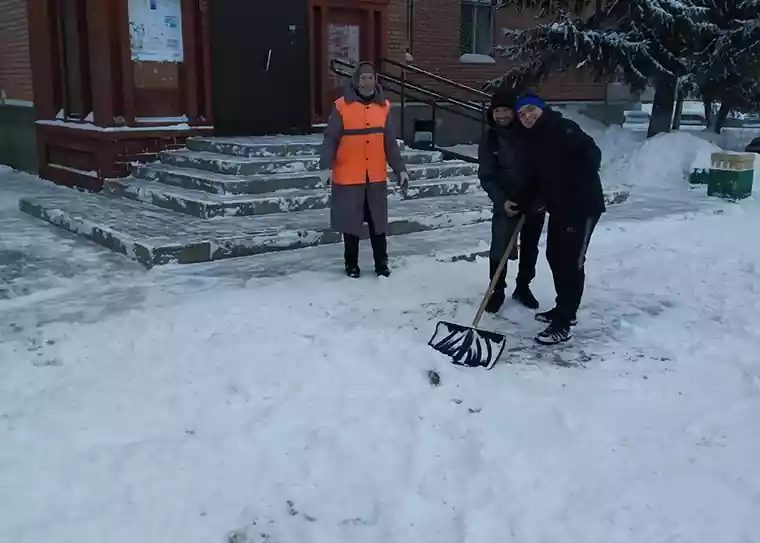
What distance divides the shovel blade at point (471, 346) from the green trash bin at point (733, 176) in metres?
7.01

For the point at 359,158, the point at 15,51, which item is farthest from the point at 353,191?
the point at 15,51

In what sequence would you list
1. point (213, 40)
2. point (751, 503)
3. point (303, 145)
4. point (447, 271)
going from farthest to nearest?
point (213, 40) < point (303, 145) < point (447, 271) < point (751, 503)

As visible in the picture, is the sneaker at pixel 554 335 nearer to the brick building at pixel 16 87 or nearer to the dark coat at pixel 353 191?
the dark coat at pixel 353 191

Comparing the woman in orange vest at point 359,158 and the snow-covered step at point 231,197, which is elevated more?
the woman in orange vest at point 359,158

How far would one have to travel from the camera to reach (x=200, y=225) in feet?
24.5

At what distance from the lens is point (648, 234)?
8.28 meters

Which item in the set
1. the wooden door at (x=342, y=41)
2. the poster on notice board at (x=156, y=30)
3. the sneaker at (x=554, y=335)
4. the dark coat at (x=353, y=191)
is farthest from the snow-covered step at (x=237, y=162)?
the sneaker at (x=554, y=335)

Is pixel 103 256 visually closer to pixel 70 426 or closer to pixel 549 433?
pixel 70 426

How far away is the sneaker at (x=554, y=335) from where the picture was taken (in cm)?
501

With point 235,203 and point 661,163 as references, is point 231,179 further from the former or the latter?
point 661,163

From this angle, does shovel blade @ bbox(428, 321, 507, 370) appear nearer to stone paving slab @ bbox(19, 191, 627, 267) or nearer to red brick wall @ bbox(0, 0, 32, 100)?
stone paving slab @ bbox(19, 191, 627, 267)

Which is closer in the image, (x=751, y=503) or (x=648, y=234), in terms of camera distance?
(x=751, y=503)

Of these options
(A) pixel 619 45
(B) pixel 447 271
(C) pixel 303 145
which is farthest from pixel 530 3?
(B) pixel 447 271

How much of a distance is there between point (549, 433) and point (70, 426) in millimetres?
2333
